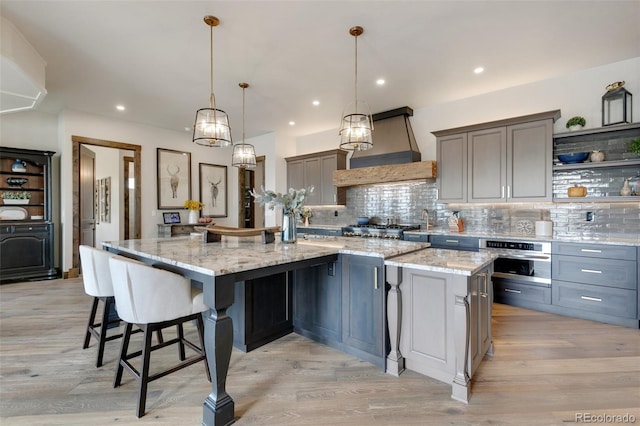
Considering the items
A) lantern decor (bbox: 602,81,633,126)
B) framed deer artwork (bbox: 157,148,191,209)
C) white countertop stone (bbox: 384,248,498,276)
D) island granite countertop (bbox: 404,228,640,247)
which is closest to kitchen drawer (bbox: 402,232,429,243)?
island granite countertop (bbox: 404,228,640,247)

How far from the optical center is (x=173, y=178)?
247 inches

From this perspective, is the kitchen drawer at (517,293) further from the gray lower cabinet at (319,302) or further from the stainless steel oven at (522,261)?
the gray lower cabinet at (319,302)

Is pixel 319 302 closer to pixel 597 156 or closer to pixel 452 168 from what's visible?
pixel 452 168

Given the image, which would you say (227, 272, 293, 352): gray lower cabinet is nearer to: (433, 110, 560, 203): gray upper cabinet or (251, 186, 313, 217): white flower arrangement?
(251, 186, 313, 217): white flower arrangement

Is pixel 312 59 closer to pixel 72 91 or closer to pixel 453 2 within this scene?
pixel 453 2

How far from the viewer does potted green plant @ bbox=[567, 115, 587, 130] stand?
11.6ft

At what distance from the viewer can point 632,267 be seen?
9.62 ft

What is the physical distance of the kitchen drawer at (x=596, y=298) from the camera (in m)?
2.95

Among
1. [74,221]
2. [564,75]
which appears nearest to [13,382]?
[74,221]

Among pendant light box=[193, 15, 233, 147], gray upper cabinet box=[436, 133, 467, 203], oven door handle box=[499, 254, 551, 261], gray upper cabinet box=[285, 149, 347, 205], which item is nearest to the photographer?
pendant light box=[193, 15, 233, 147]

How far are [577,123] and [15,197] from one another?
8.28 metres

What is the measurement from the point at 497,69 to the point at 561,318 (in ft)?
9.69

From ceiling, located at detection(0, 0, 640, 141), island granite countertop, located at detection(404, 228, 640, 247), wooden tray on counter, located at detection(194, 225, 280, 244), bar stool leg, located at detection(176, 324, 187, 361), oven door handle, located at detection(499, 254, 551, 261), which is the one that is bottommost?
bar stool leg, located at detection(176, 324, 187, 361)

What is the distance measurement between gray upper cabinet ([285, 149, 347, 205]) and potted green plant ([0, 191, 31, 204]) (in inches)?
182
